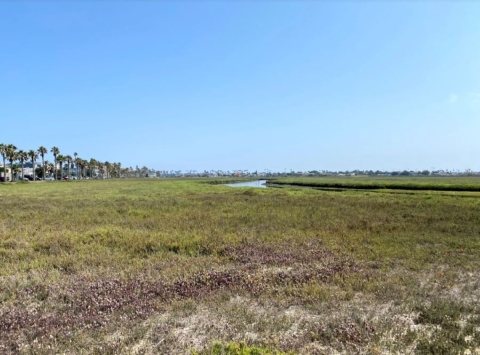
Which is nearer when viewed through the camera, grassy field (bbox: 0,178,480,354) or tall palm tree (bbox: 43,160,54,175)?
grassy field (bbox: 0,178,480,354)

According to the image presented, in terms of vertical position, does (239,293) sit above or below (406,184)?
below

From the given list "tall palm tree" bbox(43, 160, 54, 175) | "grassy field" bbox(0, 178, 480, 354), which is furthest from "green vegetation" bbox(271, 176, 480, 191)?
"tall palm tree" bbox(43, 160, 54, 175)

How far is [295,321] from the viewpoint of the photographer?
6.48 m

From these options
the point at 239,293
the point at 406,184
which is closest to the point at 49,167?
the point at 406,184

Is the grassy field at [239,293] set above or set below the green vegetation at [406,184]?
below

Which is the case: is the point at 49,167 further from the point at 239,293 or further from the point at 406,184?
the point at 239,293

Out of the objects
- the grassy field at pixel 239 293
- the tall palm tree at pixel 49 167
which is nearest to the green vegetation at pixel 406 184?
the grassy field at pixel 239 293

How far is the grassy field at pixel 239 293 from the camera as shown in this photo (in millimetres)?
5750

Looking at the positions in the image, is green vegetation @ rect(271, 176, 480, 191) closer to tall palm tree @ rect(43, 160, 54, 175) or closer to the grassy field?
the grassy field

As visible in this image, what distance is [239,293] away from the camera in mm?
8078

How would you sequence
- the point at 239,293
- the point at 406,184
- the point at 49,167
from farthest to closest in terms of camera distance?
the point at 49,167, the point at 406,184, the point at 239,293

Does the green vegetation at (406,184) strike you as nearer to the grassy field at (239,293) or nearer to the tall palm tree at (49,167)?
the grassy field at (239,293)

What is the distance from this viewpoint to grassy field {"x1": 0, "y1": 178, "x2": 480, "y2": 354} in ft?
18.9

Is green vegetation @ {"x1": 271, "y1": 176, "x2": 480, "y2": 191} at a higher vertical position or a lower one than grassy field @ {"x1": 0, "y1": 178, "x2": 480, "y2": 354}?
higher
